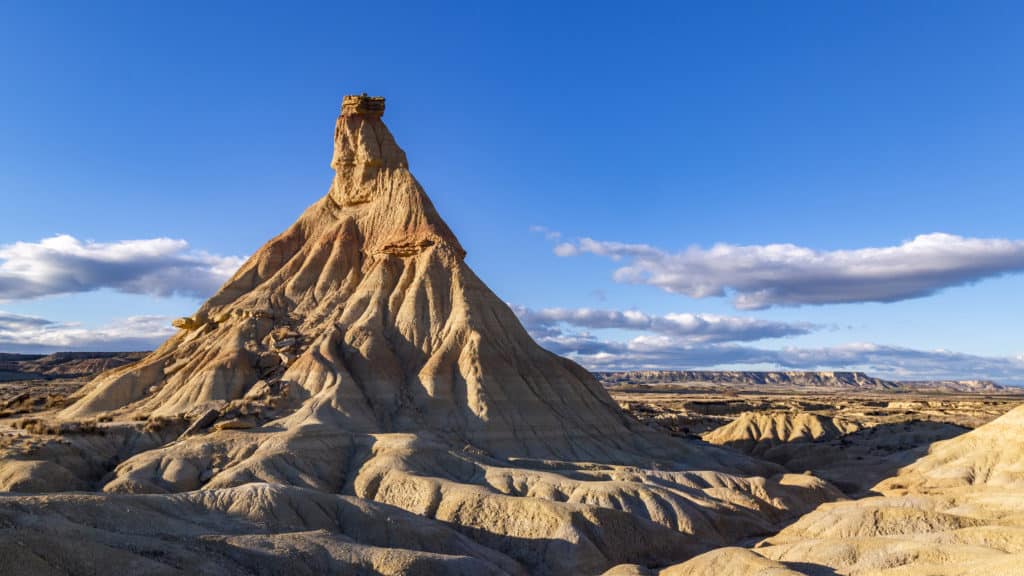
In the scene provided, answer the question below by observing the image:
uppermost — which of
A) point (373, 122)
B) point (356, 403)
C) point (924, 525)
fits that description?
point (373, 122)

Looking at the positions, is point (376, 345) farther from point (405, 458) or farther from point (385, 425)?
point (405, 458)

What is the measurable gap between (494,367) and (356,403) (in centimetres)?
1303

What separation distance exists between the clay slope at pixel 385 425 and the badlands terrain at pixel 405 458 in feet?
0.70

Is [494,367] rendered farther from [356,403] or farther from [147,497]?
[147,497]

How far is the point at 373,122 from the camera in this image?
91.1 metres

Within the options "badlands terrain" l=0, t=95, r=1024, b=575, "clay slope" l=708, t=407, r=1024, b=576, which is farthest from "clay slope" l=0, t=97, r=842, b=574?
"clay slope" l=708, t=407, r=1024, b=576

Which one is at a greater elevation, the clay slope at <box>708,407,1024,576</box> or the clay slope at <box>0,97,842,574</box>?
the clay slope at <box>0,97,842,574</box>

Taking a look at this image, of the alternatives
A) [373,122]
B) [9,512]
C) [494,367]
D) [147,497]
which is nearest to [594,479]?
Result: [494,367]

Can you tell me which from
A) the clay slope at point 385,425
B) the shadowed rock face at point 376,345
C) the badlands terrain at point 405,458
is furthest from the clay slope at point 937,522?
the shadowed rock face at point 376,345

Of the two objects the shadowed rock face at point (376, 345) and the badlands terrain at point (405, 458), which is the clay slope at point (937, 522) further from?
the shadowed rock face at point (376, 345)

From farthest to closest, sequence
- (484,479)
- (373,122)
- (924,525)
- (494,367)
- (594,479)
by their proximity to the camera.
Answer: (373,122) → (494,367) → (594,479) → (484,479) → (924,525)

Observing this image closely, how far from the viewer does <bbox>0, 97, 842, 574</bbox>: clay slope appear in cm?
4506

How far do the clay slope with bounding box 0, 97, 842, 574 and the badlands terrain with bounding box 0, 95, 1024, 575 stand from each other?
21 cm

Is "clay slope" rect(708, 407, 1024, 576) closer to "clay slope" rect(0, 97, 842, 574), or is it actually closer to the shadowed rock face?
"clay slope" rect(0, 97, 842, 574)
